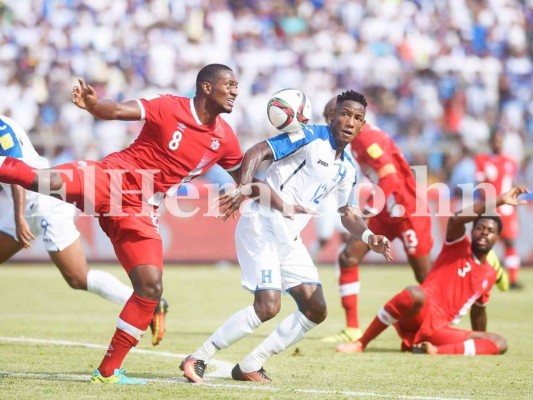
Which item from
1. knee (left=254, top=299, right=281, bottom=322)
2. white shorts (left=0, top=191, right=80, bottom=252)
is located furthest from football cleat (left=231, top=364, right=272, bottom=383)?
white shorts (left=0, top=191, right=80, bottom=252)

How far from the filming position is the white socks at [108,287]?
974cm

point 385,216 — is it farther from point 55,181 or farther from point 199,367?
point 55,181

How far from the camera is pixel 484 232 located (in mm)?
10055

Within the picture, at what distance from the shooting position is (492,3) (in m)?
26.0

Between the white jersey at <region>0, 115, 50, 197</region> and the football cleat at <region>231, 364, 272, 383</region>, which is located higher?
the white jersey at <region>0, 115, 50, 197</region>

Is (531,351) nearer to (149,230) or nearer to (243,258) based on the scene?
(243,258)

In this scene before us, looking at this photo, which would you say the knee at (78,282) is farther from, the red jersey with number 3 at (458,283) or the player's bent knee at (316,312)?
the red jersey with number 3 at (458,283)

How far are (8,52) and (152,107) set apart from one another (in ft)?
58.3

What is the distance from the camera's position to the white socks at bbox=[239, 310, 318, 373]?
301 inches

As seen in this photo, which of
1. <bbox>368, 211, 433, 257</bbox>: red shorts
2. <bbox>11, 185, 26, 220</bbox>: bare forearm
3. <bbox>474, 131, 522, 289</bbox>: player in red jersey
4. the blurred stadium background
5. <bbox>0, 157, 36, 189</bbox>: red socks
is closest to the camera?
<bbox>0, 157, 36, 189</bbox>: red socks

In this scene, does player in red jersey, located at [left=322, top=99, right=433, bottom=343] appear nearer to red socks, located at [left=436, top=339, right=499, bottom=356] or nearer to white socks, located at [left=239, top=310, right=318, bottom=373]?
red socks, located at [left=436, top=339, right=499, bottom=356]

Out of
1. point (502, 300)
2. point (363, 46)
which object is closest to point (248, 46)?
point (363, 46)

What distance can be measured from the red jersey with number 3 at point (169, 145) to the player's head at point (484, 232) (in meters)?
3.60

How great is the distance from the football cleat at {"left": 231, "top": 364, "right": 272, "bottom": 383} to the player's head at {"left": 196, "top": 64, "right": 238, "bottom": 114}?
2.08 metres
